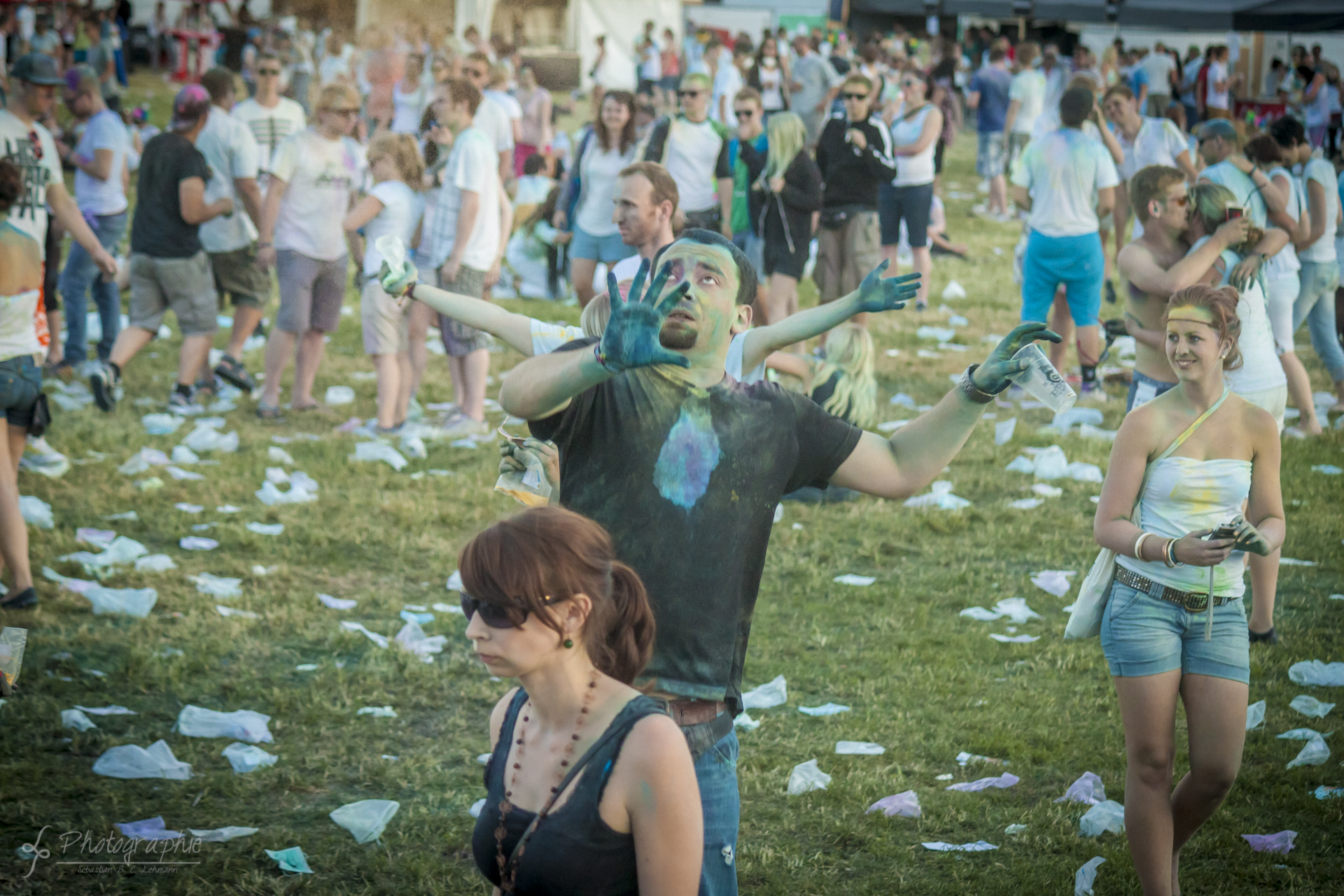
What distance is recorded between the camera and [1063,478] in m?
7.82

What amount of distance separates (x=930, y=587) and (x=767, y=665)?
48.3 inches

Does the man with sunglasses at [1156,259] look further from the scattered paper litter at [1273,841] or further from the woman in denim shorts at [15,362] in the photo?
the woman in denim shorts at [15,362]

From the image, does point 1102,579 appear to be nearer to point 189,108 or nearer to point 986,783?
point 986,783

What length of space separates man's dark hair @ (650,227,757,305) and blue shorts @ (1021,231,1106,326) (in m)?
6.83

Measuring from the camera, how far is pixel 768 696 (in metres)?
5.12

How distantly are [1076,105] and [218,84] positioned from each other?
6.16 meters

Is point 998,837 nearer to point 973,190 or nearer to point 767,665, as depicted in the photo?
point 767,665

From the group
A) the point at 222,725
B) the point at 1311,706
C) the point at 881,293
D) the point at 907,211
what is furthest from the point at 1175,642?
the point at 907,211

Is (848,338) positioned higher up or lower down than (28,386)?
higher up

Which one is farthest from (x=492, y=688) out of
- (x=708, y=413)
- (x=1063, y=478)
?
(x=1063, y=478)

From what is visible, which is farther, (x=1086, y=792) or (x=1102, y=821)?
A: (x=1086, y=792)

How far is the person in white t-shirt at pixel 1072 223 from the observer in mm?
9023

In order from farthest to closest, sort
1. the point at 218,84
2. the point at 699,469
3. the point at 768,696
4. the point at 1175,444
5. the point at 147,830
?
the point at 218,84 < the point at 768,696 < the point at 147,830 < the point at 1175,444 < the point at 699,469

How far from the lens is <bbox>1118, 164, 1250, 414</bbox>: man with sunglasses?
558cm
